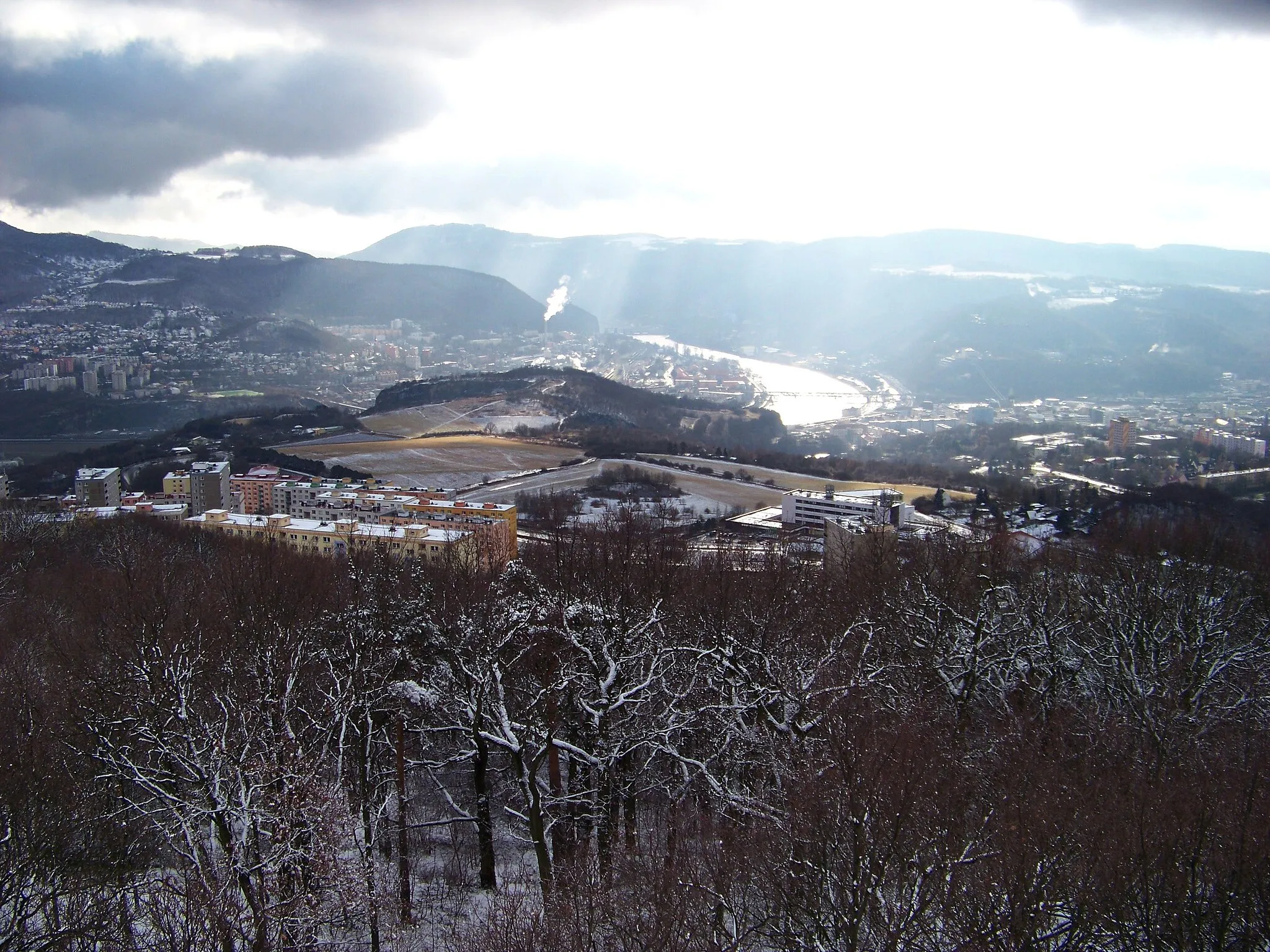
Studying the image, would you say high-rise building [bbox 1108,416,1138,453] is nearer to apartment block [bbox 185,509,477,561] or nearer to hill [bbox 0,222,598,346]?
apartment block [bbox 185,509,477,561]

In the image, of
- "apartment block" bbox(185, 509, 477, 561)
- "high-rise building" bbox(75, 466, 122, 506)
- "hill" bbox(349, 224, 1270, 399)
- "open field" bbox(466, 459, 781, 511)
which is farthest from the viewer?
"hill" bbox(349, 224, 1270, 399)

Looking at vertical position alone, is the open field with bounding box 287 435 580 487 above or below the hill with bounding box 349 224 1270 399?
below

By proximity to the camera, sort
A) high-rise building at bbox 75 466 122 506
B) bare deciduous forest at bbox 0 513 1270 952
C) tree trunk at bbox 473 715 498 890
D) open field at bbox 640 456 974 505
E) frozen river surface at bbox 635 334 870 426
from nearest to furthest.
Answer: bare deciduous forest at bbox 0 513 1270 952
tree trunk at bbox 473 715 498 890
high-rise building at bbox 75 466 122 506
open field at bbox 640 456 974 505
frozen river surface at bbox 635 334 870 426

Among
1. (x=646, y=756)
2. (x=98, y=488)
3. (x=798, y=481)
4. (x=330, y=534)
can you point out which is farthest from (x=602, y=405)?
(x=646, y=756)

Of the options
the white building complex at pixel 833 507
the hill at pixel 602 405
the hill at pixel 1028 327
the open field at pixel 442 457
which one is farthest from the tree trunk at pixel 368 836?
the hill at pixel 1028 327

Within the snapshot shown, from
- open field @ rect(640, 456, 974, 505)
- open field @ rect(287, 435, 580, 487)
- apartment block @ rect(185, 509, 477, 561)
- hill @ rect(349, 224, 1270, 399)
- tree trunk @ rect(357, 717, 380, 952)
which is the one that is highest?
hill @ rect(349, 224, 1270, 399)

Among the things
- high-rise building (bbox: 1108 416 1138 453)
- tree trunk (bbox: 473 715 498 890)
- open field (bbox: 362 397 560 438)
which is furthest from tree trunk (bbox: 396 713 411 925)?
high-rise building (bbox: 1108 416 1138 453)

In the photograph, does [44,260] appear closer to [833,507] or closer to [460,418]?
[460,418]

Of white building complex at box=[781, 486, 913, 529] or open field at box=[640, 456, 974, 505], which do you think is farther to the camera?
open field at box=[640, 456, 974, 505]
